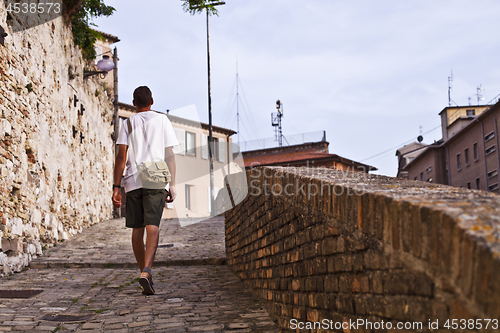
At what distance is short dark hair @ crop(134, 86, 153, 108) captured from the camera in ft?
15.6

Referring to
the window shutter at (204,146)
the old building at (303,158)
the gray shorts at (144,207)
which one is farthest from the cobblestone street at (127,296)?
the old building at (303,158)

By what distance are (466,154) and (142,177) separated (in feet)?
112

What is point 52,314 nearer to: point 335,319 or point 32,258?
point 335,319

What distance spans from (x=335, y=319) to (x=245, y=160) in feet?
128

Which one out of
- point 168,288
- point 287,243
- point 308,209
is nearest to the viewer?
point 308,209

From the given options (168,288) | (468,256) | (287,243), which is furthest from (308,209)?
(168,288)

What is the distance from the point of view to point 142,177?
14.5 ft

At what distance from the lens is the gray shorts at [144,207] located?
440cm

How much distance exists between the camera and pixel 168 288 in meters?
4.98

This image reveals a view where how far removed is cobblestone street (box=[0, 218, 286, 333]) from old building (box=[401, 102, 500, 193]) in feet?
86.8

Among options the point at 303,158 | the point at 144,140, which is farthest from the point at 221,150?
the point at 144,140

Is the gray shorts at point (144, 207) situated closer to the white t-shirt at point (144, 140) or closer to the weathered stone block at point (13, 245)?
the white t-shirt at point (144, 140)

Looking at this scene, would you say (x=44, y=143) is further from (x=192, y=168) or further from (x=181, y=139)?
(x=192, y=168)

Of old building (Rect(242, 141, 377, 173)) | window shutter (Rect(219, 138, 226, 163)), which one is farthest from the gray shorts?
old building (Rect(242, 141, 377, 173))
